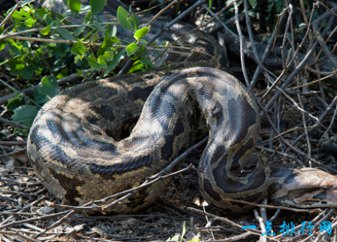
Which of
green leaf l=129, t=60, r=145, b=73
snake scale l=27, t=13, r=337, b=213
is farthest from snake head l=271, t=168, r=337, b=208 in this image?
green leaf l=129, t=60, r=145, b=73

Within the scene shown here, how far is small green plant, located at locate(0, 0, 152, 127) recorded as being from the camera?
6336 mm

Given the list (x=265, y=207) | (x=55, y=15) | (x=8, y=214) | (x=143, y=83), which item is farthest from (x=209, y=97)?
(x=8, y=214)

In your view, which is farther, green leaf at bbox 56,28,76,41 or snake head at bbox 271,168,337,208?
green leaf at bbox 56,28,76,41

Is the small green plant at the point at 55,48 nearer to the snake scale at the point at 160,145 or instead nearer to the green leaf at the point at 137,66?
the green leaf at the point at 137,66

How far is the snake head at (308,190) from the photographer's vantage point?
5.88 metres

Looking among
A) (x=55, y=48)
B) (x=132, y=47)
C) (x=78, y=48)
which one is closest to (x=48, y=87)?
(x=55, y=48)

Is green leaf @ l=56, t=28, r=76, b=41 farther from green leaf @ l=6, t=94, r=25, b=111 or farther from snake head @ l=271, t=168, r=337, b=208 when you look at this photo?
snake head @ l=271, t=168, r=337, b=208


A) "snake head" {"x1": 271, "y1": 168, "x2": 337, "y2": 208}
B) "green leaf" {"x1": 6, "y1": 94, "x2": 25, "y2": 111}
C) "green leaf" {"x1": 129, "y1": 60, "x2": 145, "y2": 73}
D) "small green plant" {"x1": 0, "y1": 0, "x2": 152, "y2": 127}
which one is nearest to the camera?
"snake head" {"x1": 271, "y1": 168, "x2": 337, "y2": 208}

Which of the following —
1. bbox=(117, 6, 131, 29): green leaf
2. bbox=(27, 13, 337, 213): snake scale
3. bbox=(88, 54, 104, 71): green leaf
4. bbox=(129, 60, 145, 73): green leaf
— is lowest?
bbox=(27, 13, 337, 213): snake scale

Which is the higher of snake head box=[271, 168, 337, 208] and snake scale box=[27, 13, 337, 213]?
snake scale box=[27, 13, 337, 213]

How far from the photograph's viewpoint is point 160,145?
618 centimetres

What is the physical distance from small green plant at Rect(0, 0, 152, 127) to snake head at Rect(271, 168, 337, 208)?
1.84m

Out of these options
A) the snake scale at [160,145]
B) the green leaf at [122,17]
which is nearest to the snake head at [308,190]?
the snake scale at [160,145]

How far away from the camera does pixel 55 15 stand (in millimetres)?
6973
